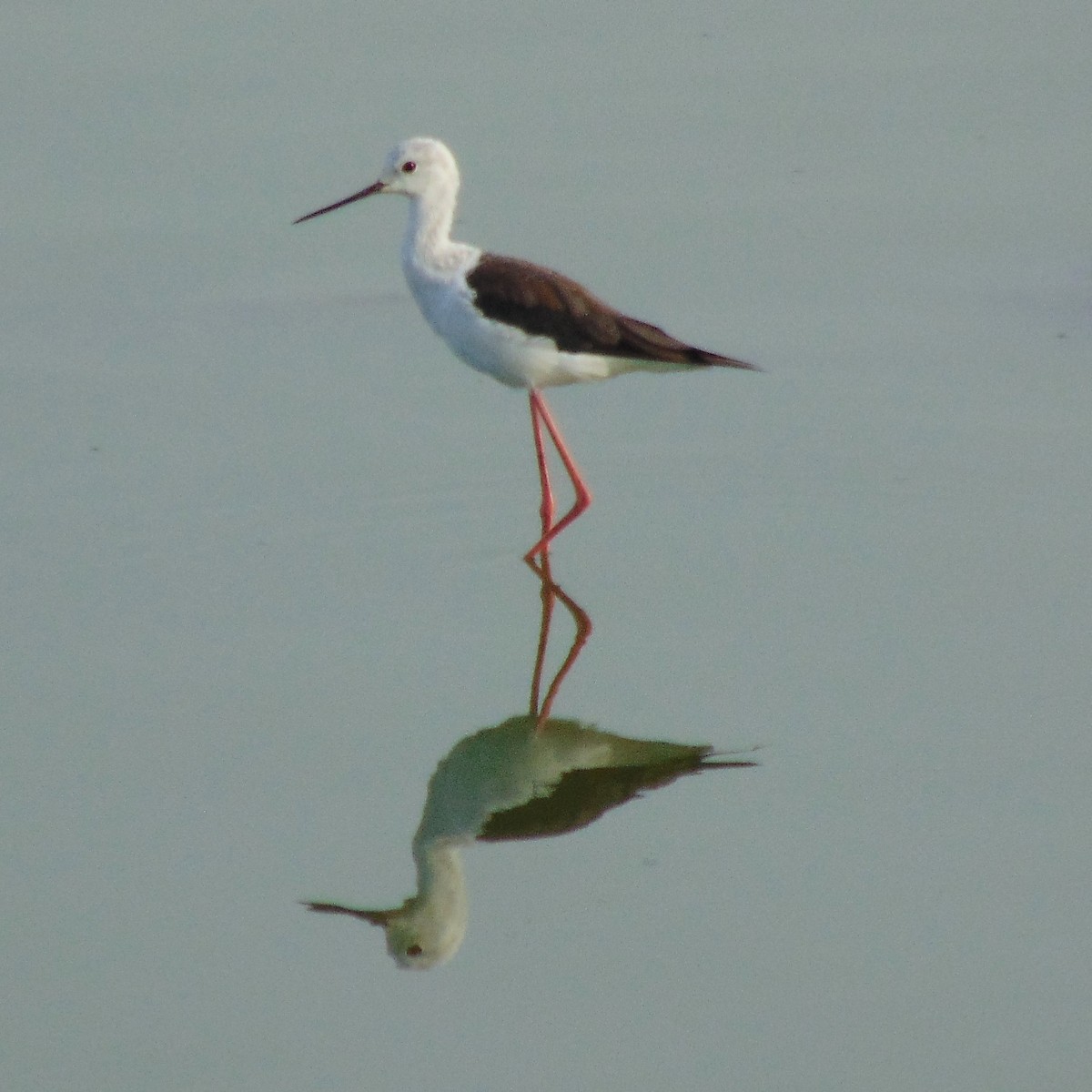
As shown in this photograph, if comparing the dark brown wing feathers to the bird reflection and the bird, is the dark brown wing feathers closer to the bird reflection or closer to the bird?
the bird

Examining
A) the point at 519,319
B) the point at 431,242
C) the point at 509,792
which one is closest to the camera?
the point at 509,792

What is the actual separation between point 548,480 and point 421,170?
1039 millimetres

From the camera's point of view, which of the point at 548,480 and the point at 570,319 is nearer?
the point at 570,319

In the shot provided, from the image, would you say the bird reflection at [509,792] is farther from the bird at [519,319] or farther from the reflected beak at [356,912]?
the bird at [519,319]

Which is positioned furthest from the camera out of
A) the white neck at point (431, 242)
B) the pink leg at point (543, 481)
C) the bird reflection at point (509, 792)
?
the pink leg at point (543, 481)

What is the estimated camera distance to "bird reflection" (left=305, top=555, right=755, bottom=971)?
178 inches

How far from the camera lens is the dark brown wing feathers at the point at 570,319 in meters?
5.95

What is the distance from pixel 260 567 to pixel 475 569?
25.0 inches

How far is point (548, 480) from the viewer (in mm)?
6312

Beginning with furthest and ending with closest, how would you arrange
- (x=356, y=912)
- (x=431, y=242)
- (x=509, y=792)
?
(x=431, y=242)
(x=509, y=792)
(x=356, y=912)

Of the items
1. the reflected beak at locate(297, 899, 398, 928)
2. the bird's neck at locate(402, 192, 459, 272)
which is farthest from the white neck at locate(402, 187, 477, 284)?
the reflected beak at locate(297, 899, 398, 928)

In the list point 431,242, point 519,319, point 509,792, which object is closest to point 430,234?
point 431,242

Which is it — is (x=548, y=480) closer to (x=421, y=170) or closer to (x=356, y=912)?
(x=421, y=170)

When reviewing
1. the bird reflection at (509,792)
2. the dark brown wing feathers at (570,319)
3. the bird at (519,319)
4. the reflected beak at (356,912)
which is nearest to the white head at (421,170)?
the bird at (519,319)
